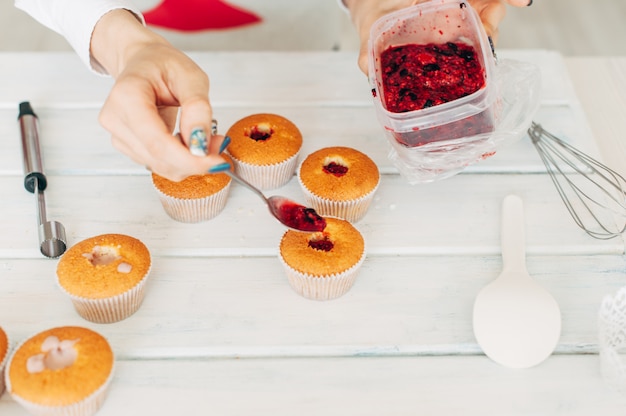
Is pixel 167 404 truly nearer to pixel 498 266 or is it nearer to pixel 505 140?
pixel 498 266

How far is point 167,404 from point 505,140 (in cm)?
83

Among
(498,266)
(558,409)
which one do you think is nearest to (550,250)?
(498,266)

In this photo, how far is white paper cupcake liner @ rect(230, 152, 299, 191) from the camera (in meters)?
1.37

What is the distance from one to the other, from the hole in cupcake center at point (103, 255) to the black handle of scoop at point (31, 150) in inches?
10.8

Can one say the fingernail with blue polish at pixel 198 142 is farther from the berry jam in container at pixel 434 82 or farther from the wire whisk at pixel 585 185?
the wire whisk at pixel 585 185

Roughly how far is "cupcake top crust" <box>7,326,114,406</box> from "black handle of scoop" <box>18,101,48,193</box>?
1.45ft

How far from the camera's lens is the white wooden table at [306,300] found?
3.48 feet

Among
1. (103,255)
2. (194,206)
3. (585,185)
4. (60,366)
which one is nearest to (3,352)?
(60,366)

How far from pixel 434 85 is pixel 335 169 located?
0.82 ft

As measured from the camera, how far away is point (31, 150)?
1432 millimetres

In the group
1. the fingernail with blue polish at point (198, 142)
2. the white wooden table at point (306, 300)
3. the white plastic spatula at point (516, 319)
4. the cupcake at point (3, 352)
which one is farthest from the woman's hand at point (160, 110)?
the white plastic spatula at point (516, 319)

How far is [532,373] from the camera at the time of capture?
3.57 feet

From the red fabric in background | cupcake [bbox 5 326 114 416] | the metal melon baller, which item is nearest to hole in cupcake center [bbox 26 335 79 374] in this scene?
cupcake [bbox 5 326 114 416]

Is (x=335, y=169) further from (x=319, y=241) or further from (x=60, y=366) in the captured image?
(x=60, y=366)
